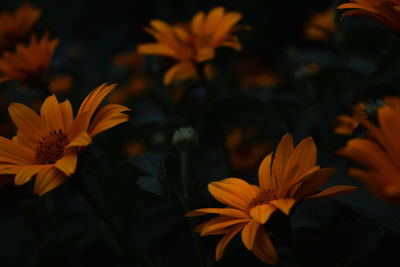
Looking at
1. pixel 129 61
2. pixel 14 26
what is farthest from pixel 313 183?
pixel 129 61

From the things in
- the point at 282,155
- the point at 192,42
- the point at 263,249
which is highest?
the point at 192,42

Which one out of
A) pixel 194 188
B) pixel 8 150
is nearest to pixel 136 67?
pixel 194 188

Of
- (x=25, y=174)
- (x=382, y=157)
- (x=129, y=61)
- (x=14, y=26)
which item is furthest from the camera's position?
(x=129, y=61)

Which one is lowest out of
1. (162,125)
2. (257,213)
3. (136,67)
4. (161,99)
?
(257,213)

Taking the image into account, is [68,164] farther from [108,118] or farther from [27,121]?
[27,121]

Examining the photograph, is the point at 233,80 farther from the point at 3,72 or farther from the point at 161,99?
the point at 3,72
